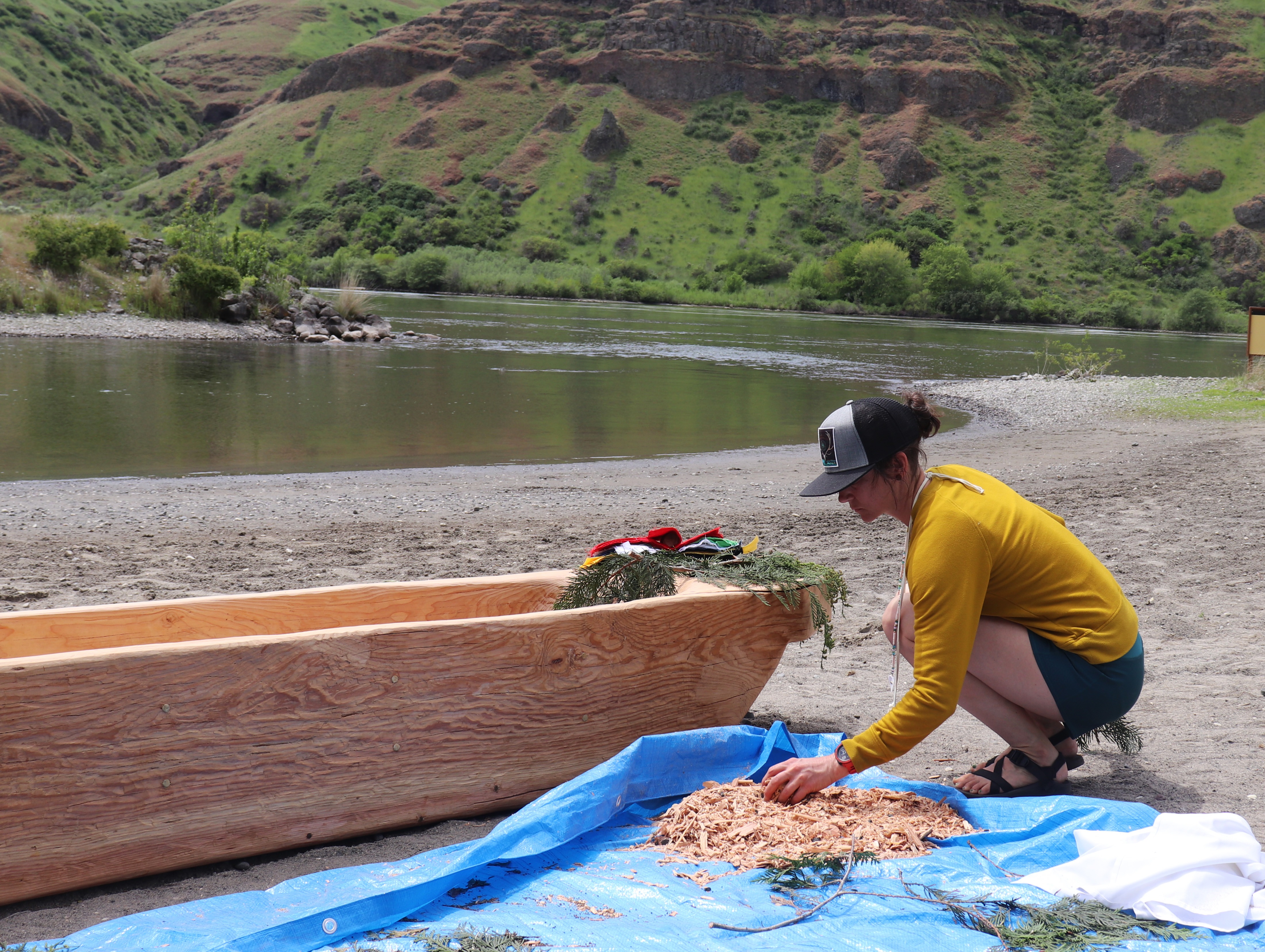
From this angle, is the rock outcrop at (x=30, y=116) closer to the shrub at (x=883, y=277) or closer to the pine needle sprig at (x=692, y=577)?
the shrub at (x=883, y=277)

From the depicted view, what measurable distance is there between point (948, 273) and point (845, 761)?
272ft

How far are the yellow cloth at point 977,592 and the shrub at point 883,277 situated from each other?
83.4 meters

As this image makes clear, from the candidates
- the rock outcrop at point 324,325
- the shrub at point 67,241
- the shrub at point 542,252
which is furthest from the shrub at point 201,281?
the shrub at point 542,252

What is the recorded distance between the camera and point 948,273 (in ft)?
262

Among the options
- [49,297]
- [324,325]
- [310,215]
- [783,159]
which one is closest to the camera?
[49,297]

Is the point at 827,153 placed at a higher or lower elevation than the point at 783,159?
higher

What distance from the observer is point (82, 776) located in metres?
2.67

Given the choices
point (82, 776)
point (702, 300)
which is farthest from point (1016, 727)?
point (702, 300)

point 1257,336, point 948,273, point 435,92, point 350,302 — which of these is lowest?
point 1257,336

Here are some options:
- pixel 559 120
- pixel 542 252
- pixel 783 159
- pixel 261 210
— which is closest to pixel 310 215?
pixel 261 210

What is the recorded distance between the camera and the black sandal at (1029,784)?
→ 3.26m

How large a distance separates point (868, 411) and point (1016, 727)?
1.27 m

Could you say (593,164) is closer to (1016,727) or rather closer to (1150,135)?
(1150,135)

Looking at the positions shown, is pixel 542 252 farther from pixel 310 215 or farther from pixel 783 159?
pixel 783 159
